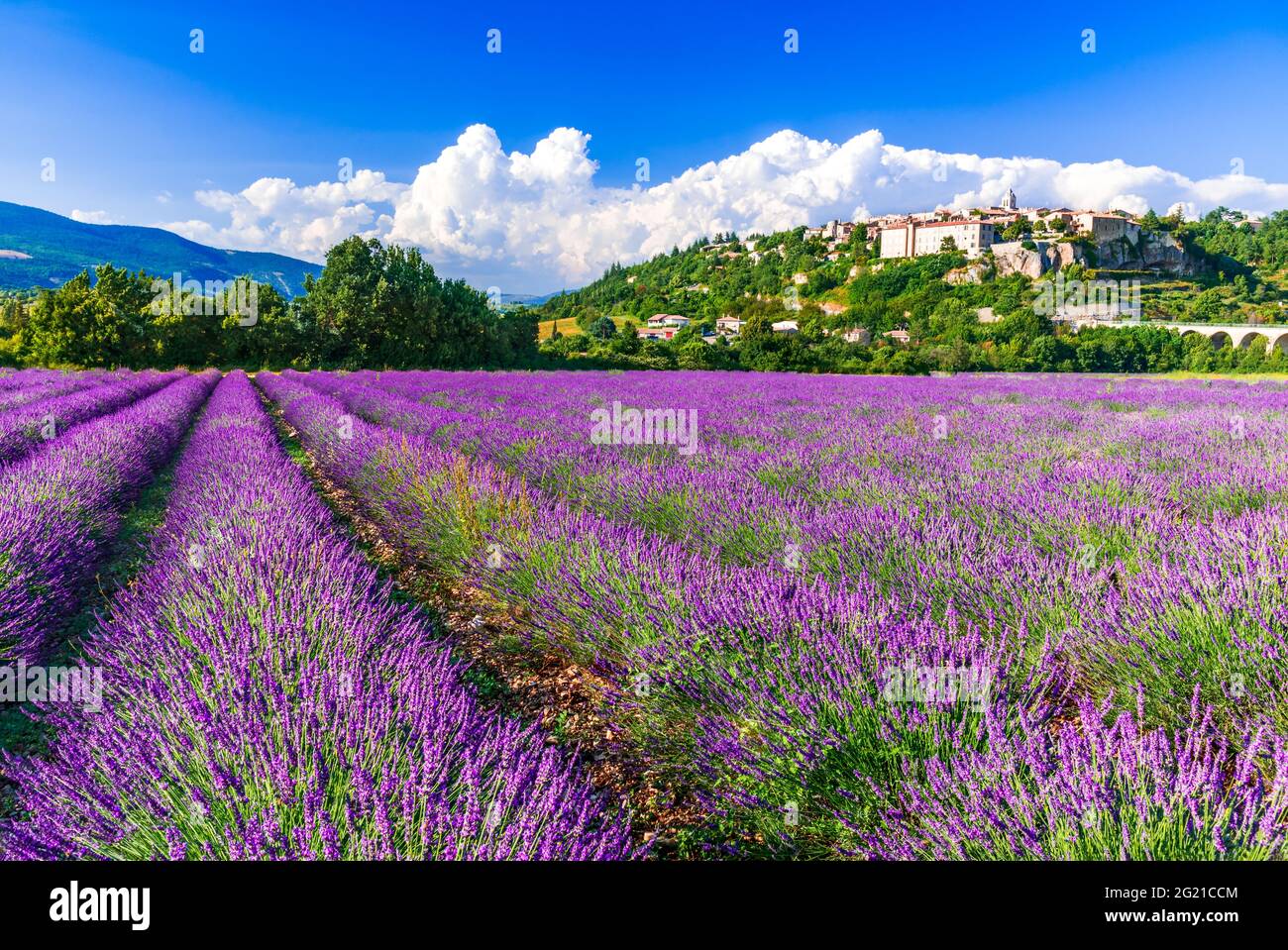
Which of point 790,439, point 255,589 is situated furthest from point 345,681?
point 790,439

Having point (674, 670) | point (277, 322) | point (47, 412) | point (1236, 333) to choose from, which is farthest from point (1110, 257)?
point (674, 670)

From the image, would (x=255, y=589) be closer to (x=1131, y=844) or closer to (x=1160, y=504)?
(x=1131, y=844)

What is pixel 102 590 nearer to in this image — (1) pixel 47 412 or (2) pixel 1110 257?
(1) pixel 47 412

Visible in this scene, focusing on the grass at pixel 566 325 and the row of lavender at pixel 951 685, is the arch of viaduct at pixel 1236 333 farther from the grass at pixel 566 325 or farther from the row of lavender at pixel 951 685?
the row of lavender at pixel 951 685

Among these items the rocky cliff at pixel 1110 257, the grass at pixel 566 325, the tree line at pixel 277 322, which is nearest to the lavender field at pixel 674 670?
the tree line at pixel 277 322

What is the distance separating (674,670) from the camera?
1.75 metres

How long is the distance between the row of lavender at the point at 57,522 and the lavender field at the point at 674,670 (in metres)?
0.03

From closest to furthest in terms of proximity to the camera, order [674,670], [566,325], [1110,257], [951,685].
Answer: [951,685] → [674,670] → [566,325] → [1110,257]

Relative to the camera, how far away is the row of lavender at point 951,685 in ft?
3.51

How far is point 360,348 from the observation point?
30.0 meters

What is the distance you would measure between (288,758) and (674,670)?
3.11 ft

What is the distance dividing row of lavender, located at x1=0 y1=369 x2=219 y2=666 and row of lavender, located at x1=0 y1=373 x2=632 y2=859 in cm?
72

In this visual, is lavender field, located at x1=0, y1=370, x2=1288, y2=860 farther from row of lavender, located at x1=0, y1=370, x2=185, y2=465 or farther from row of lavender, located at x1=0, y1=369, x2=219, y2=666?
row of lavender, located at x1=0, y1=370, x2=185, y2=465
